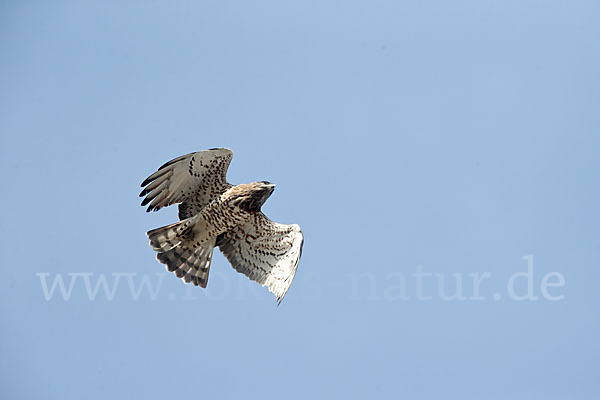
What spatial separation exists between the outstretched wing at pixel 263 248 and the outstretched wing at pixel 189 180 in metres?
0.71

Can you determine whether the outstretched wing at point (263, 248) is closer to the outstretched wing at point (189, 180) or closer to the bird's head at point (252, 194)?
the bird's head at point (252, 194)

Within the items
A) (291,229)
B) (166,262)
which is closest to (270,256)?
(291,229)

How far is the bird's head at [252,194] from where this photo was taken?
14508mm

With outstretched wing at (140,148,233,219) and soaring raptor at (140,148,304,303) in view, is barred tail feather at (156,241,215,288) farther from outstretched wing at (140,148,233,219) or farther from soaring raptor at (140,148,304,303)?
outstretched wing at (140,148,233,219)

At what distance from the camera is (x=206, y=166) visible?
14727mm

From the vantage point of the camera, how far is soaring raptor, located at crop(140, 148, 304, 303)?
14594mm

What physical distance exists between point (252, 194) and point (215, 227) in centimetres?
79

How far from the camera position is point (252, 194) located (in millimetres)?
14547

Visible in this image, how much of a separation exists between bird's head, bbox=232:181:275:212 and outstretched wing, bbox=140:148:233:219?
1.27ft

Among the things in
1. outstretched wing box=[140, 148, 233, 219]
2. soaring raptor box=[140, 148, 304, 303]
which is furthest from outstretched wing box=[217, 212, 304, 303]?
outstretched wing box=[140, 148, 233, 219]

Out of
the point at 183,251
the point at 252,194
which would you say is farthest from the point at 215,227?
the point at 252,194

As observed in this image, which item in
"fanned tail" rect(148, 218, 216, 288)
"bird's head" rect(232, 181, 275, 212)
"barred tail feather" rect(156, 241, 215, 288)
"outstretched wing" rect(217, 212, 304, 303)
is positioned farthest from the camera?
"barred tail feather" rect(156, 241, 215, 288)

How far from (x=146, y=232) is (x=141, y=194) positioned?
0.65 metres

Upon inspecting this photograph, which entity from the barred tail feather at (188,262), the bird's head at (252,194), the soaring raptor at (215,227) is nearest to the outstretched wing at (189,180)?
the soaring raptor at (215,227)
